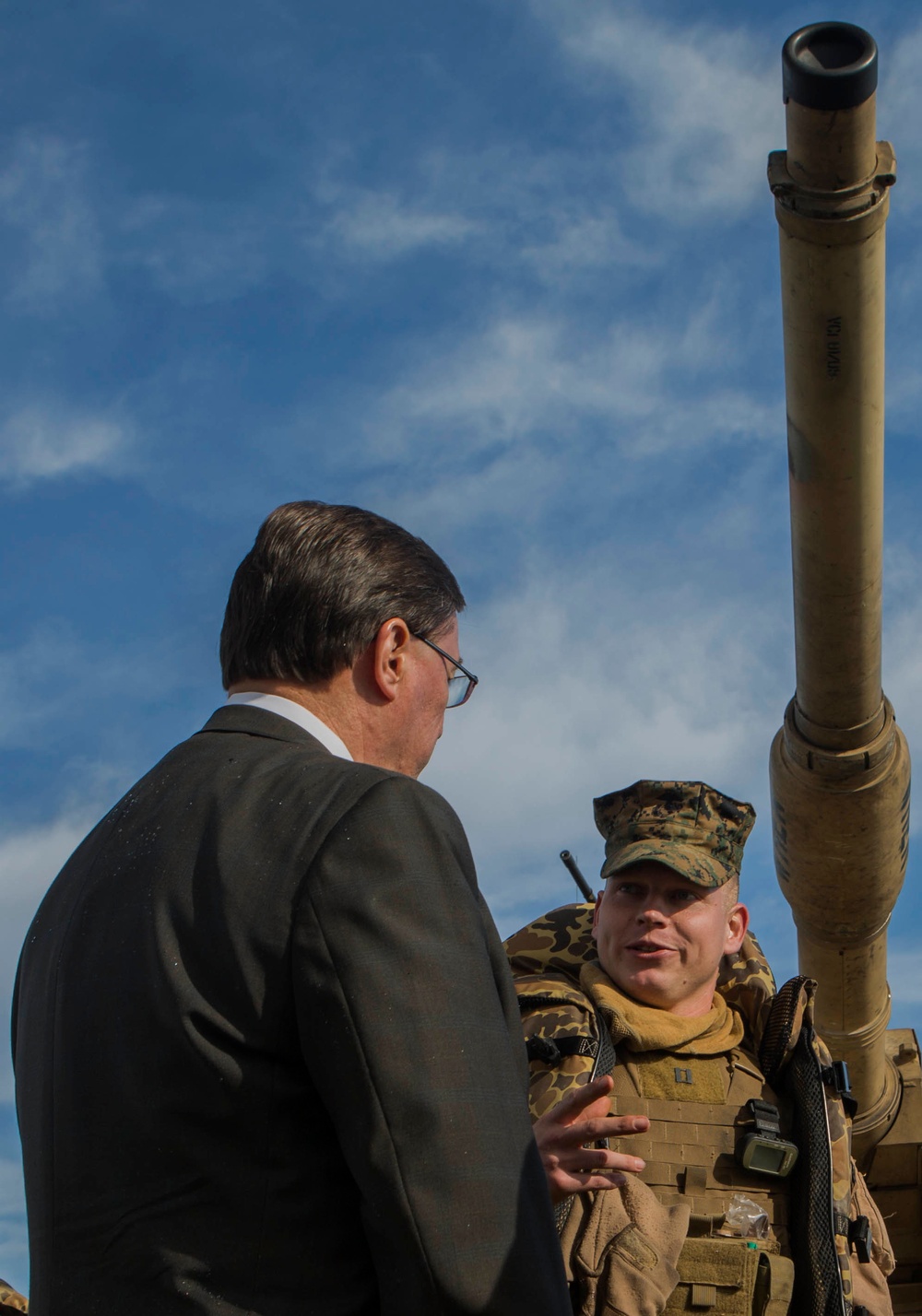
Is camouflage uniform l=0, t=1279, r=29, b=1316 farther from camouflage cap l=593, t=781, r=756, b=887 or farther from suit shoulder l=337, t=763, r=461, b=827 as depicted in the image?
suit shoulder l=337, t=763, r=461, b=827

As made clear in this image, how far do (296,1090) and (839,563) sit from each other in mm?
3849

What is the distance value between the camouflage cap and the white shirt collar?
183 cm

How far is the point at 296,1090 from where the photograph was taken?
6.15 ft

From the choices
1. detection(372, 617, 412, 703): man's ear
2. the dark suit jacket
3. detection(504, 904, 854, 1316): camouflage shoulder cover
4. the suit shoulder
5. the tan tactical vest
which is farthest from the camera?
detection(504, 904, 854, 1316): camouflage shoulder cover

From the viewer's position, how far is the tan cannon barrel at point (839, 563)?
454cm

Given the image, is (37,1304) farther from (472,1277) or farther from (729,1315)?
(729,1315)

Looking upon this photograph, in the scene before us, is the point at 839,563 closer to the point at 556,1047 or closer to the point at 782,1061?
the point at 782,1061

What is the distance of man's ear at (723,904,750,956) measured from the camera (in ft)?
13.8

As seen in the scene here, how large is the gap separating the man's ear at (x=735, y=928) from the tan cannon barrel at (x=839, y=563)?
1.55m

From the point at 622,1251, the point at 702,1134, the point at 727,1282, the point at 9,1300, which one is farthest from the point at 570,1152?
the point at 9,1300

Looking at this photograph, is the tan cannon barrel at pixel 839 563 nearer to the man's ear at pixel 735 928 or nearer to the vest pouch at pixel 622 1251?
the man's ear at pixel 735 928

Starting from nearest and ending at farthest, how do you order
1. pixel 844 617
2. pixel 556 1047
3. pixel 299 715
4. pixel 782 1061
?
pixel 299 715 → pixel 556 1047 → pixel 782 1061 → pixel 844 617

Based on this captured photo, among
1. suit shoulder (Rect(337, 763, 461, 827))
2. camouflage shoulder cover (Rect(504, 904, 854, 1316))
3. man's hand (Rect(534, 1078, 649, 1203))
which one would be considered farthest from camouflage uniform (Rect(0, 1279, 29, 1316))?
suit shoulder (Rect(337, 763, 461, 827))

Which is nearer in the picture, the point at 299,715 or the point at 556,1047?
the point at 299,715
